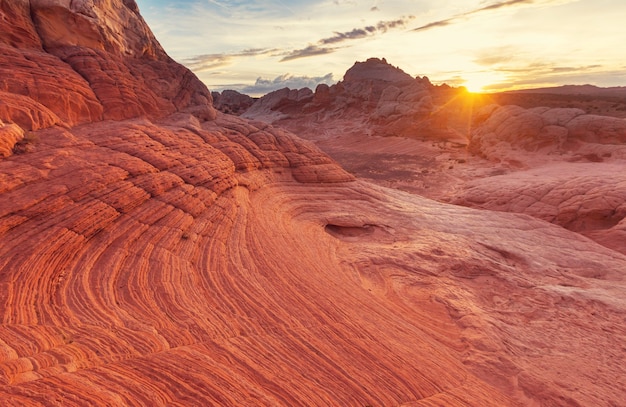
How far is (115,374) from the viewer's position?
432cm

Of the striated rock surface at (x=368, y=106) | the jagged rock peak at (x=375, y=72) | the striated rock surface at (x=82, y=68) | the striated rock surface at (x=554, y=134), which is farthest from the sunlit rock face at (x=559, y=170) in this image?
the jagged rock peak at (x=375, y=72)

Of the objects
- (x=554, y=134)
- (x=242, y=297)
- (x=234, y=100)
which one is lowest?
(x=242, y=297)

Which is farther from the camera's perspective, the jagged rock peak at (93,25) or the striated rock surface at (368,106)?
the striated rock surface at (368,106)

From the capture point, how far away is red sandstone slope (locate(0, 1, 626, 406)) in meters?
4.86

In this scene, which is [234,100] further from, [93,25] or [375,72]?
[93,25]

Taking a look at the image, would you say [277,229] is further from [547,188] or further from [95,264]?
[547,188]

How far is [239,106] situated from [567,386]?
284 ft

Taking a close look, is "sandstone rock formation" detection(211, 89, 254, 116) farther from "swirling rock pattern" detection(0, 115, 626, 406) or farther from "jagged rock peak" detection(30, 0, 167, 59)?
"swirling rock pattern" detection(0, 115, 626, 406)

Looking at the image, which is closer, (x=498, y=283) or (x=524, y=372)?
(x=524, y=372)

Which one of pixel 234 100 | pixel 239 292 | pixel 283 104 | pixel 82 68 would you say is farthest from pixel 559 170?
pixel 234 100

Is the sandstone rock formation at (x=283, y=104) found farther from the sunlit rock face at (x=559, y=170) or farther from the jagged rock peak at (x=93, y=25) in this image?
the jagged rock peak at (x=93, y=25)

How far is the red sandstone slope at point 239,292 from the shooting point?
15.9 feet

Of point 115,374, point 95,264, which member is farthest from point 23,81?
point 115,374

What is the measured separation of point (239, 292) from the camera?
24.0 ft
